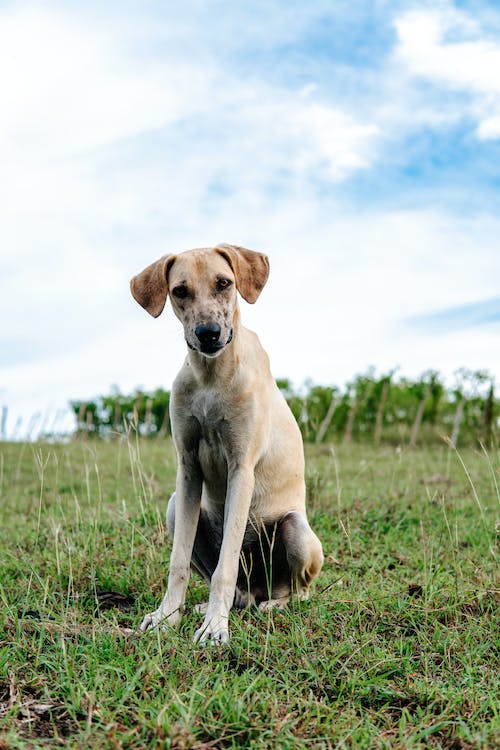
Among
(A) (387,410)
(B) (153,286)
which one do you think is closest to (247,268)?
(B) (153,286)

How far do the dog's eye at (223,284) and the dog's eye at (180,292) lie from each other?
18 centimetres

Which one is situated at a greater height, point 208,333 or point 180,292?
point 180,292

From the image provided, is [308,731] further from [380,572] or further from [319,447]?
[319,447]

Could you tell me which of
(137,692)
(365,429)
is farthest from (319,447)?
(137,692)

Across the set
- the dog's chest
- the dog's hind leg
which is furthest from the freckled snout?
the dog's hind leg

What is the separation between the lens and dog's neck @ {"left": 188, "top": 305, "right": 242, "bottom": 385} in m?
4.05

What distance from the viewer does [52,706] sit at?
308 cm

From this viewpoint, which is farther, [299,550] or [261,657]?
[299,550]

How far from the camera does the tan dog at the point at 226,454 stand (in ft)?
12.8

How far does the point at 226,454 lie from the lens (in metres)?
4.10

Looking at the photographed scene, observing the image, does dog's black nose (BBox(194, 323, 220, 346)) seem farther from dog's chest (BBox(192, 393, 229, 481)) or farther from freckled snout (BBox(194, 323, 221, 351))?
dog's chest (BBox(192, 393, 229, 481))

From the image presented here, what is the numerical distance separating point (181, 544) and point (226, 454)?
57 cm

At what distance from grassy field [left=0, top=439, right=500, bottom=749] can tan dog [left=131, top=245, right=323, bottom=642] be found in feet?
0.83

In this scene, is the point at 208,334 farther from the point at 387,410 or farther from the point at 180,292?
the point at 387,410
